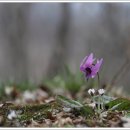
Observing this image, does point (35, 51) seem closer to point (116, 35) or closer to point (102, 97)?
point (116, 35)

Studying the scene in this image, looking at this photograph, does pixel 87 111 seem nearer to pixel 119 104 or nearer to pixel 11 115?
pixel 119 104

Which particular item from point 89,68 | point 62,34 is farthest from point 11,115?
point 62,34

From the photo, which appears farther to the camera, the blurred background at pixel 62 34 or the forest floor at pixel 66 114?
the blurred background at pixel 62 34

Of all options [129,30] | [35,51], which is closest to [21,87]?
[129,30]

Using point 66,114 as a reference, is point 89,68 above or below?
above

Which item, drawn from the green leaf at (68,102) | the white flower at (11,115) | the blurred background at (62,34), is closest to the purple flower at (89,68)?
the green leaf at (68,102)

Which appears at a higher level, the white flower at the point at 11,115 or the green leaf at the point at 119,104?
the green leaf at the point at 119,104

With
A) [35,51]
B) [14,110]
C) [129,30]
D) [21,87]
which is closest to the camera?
[14,110]

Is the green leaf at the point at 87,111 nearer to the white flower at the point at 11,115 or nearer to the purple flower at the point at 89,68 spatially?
the purple flower at the point at 89,68
